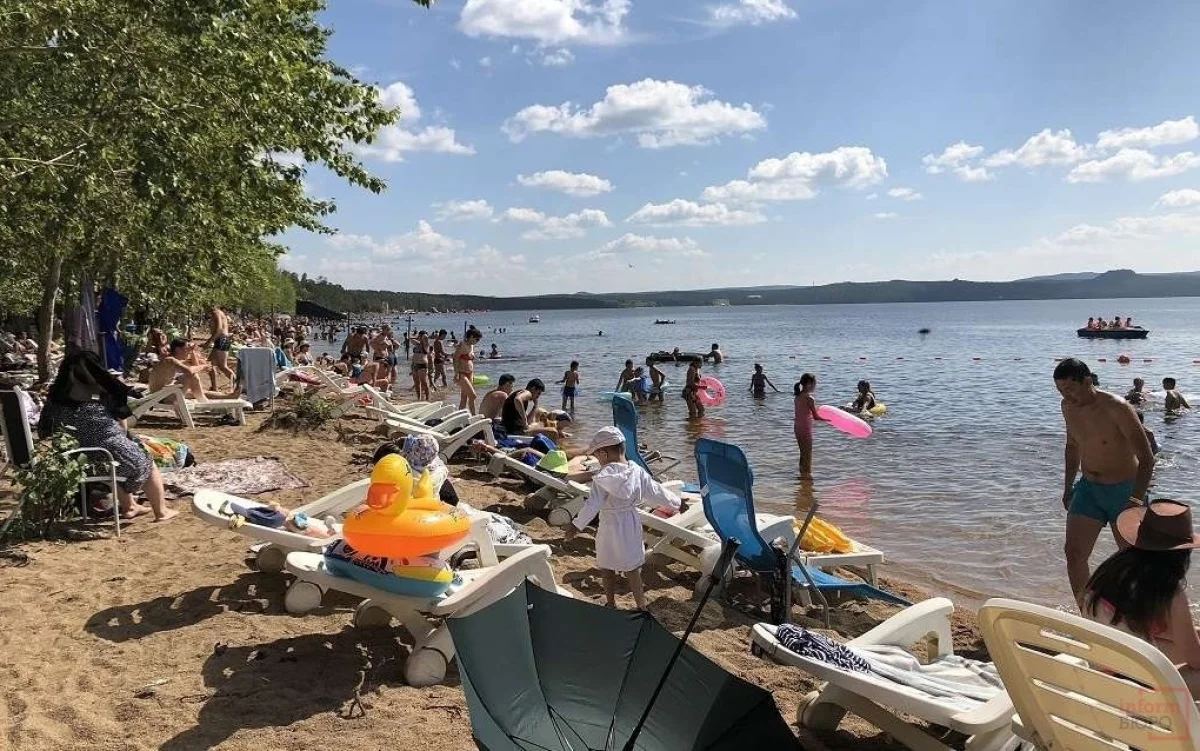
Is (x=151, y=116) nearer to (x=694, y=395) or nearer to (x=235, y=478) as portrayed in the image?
(x=235, y=478)

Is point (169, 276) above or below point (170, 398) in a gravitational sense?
above

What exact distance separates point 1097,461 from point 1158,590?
2.29m

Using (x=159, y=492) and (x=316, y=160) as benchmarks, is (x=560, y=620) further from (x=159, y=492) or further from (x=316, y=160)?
(x=316, y=160)

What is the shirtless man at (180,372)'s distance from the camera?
444 inches

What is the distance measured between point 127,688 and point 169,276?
16.3 m

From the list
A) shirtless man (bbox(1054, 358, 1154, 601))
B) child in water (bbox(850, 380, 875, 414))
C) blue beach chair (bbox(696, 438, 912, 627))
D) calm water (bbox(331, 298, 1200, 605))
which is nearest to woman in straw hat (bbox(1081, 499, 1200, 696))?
shirtless man (bbox(1054, 358, 1154, 601))

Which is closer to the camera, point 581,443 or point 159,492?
point 159,492

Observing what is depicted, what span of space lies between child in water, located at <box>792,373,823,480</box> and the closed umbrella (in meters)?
8.22

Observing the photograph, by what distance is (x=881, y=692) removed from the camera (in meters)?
2.93

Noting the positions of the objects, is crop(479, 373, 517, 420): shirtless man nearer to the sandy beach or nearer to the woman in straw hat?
the sandy beach

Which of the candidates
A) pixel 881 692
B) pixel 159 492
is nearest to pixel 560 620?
pixel 881 692

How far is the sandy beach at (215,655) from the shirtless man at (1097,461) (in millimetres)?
954

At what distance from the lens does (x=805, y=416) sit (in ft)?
35.9

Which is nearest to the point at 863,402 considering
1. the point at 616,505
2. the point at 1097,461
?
the point at 1097,461
